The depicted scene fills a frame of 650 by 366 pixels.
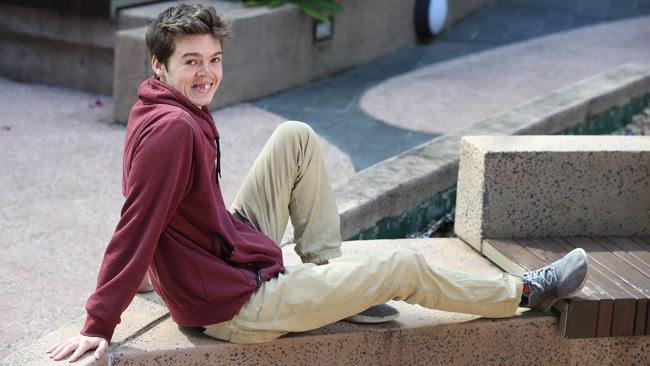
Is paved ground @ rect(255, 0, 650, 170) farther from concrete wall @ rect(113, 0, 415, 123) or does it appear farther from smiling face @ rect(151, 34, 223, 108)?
smiling face @ rect(151, 34, 223, 108)

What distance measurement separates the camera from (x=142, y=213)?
276cm

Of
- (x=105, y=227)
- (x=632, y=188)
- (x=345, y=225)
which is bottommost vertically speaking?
(x=105, y=227)

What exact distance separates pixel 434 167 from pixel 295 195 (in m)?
1.54

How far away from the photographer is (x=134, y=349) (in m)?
2.94

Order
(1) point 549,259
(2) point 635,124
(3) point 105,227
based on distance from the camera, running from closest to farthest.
Answer: (1) point 549,259
(3) point 105,227
(2) point 635,124

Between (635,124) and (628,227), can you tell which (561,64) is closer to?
(635,124)

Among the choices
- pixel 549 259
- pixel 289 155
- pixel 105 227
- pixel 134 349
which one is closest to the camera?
pixel 134 349

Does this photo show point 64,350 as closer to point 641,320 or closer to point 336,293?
point 336,293

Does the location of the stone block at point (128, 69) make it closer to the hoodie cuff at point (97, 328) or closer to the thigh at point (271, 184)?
the thigh at point (271, 184)

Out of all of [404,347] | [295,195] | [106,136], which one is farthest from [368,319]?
[106,136]

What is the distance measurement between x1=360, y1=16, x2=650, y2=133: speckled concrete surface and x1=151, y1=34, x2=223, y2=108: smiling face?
387 centimetres

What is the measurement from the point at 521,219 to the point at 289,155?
3.54 feet

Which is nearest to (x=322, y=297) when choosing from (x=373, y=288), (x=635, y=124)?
(x=373, y=288)

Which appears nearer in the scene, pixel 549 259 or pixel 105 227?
pixel 549 259
